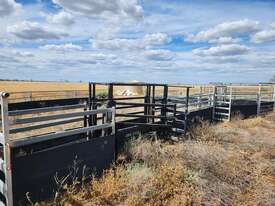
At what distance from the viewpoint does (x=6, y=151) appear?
10.6ft

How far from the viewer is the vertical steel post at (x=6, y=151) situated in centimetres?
316

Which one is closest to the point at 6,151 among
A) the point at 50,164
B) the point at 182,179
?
the point at 50,164

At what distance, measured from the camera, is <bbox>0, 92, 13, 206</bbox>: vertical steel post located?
124 inches

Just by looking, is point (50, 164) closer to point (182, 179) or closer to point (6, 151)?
point (6, 151)

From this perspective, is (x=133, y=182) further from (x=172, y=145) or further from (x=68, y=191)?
(x=172, y=145)

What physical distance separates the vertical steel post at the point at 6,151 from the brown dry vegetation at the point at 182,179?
730 mm

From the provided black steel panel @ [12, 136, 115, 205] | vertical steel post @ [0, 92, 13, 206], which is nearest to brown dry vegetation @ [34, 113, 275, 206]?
black steel panel @ [12, 136, 115, 205]

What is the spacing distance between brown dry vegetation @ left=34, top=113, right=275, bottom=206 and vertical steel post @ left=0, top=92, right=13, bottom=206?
730 mm

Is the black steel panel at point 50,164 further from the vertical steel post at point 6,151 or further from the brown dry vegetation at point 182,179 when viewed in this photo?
the brown dry vegetation at point 182,179

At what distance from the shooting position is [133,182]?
13.9 feet

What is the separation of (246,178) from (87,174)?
9.66ft

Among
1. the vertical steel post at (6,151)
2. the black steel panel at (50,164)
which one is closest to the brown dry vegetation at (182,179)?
the black steel panel at (50,164)

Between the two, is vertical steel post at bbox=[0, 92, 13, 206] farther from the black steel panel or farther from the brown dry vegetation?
the brown dry vegetation

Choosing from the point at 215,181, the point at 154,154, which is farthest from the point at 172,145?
the point at 215,181
